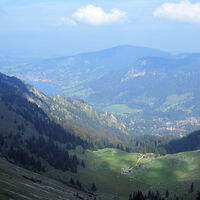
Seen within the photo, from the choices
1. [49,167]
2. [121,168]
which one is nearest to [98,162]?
[121,168]

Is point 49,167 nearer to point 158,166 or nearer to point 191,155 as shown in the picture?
point 158,166

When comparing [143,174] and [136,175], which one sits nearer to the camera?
[136,175]

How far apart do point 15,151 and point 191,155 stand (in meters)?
115

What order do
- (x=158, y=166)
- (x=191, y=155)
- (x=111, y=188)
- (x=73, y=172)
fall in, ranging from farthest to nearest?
(x=191, y=155), (x=158, y=166), (x=73, y=172), (x=111, y=188)

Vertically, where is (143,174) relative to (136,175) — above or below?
above

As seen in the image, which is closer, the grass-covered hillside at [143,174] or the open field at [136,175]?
the open field at [136,175]

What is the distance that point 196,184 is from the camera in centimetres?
12050

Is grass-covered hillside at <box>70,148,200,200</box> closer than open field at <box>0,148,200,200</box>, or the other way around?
open field at <box>0,148,200,200</box>

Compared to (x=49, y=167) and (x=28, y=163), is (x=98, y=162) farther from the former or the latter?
(x=28, y=163)

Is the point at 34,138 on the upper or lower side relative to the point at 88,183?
upper

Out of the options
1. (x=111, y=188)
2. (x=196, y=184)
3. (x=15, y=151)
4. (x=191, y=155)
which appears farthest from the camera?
(x=191, y=155)

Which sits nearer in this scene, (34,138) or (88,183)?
(88,183)

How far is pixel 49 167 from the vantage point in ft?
508

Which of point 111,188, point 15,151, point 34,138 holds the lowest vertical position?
point 111,188
